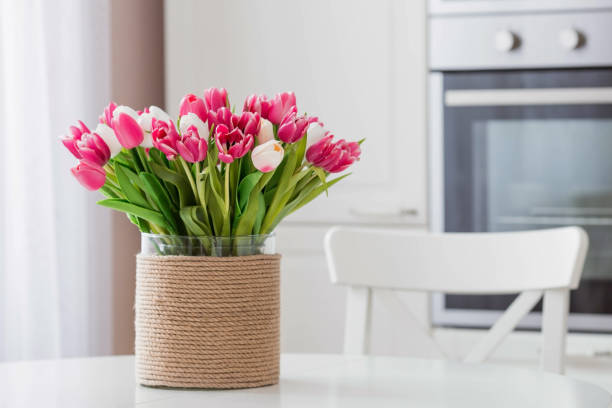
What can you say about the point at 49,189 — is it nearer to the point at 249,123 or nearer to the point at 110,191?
the point at 110,191

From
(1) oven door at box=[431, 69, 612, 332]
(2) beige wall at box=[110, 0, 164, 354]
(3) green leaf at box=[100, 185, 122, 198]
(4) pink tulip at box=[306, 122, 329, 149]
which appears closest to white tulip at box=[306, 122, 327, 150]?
(4) pink tulip at box=[306, 122, 329, 149]

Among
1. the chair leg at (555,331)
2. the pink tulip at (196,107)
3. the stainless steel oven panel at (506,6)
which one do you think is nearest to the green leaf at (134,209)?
the pink tulip at (196,107)

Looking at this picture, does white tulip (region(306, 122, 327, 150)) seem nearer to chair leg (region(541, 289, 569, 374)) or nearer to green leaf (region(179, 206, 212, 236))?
green leaf (region(179, 206, 212, 236))

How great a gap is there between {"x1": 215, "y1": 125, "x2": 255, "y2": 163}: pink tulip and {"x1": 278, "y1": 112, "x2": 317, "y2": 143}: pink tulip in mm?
47

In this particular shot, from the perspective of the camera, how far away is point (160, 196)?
890 mm

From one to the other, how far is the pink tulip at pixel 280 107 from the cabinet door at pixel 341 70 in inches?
50.5

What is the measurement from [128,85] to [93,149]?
1.55 metres

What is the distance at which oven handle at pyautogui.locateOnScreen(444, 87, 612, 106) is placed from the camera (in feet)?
6.64

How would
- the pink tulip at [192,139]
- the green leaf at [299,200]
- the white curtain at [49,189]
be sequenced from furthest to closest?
the white curtain at [49,189] < the green leaf at [299,200] < the pink tulip at [192,139]

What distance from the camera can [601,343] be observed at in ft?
6.61

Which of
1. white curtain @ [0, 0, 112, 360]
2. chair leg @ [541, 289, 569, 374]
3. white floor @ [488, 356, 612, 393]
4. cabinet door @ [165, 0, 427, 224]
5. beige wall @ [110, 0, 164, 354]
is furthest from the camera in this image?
beige wall @ [110, 0, 164, 354]

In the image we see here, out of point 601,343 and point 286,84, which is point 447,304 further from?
point 286,84

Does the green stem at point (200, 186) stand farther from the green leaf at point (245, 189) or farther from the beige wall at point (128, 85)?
the beige wall at point (128, 85)

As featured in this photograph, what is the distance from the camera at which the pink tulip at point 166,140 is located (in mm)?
831
